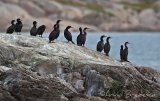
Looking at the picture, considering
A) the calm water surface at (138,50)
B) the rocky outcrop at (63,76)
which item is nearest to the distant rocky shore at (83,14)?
the calm water surface at (138,50)

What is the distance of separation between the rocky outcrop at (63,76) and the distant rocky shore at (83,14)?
95.5m

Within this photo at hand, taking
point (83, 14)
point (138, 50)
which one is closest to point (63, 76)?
point (138, 50)

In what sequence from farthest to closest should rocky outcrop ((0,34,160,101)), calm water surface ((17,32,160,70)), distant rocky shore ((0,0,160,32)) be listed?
distant rocky shore ((0,0,160,32)) < calm water surface ((17,32,160,70)) < rocky outcrop ((0,34,160,101))

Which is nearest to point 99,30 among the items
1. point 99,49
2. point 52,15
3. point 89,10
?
point 89,10

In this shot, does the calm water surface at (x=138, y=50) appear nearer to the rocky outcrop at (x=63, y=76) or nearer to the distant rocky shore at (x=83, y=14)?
the distant rocky shore at (x=83, y=14)

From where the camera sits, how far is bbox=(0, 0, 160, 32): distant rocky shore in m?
142

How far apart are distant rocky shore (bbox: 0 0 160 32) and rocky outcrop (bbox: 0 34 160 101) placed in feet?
313

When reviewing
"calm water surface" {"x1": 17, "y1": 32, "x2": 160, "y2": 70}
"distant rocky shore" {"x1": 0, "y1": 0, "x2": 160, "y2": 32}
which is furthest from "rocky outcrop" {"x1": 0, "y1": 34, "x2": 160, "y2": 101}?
"distant rocky shore" {"x1": 0, "y1": 0, "x2": 160, "y2": 32}

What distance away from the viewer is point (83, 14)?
16750cm

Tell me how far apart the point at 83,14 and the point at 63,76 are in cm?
13753

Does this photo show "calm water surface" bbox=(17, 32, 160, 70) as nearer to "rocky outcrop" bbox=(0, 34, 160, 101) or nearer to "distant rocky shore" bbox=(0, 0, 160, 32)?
"distant rocky shore" bbox=(0, 0, 160, 32)

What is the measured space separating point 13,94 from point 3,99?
611 millimetres

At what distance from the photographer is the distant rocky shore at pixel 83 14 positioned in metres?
142

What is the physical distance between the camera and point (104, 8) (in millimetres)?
188375
